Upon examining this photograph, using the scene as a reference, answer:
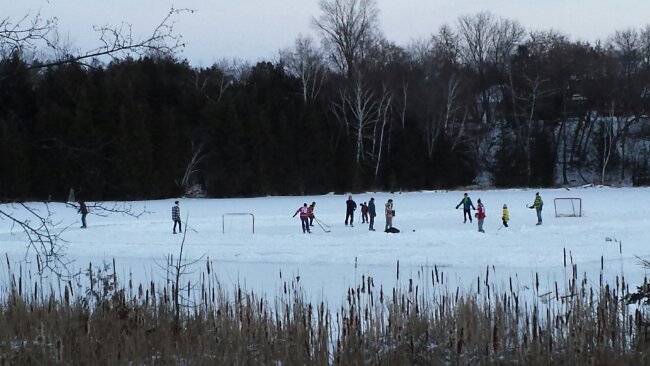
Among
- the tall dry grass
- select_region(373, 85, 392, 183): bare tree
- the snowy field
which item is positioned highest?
select_region(373, 85, 392, 183): bare tree

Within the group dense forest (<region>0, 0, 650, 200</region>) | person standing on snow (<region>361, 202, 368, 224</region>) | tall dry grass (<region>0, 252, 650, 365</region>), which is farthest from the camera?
dense forest (<region>0, 0, 650, 200</region>)

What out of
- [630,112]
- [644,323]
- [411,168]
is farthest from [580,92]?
[644,323]

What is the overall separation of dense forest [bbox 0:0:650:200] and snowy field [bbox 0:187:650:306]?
10.4m

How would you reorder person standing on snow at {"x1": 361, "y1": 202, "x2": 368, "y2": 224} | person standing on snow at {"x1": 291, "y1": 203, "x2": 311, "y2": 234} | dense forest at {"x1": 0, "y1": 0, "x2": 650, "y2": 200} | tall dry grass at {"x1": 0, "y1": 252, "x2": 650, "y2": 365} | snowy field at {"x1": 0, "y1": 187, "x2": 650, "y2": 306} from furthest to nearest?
1. dense forest at {"x1": 0, "y1": 0, "x2": 650, "y2": 200}
2. person standing on snow at {"x1": 361, "y1": 202, "x2": 368, "y2": 224}
3. person standing on snow at {"x1": 291, "y1": 203, "x2": 311, "y2": 234}
4. snowy field at {"x1": 0, "y1": 187, "x2": 650, "y2": 306}
5. tall dry grass at {"x1": 0, "y1": 252, "x2": 650, "y2": 365}

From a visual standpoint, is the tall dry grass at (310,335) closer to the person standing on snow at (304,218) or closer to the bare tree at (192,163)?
the person standing on snow at (304,218)

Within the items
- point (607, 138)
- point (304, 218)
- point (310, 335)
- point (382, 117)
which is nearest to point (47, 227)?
point (310, 335)

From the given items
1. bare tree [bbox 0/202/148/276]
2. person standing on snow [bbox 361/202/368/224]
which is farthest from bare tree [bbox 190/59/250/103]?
bare tree [bbox 0/202/148/276]

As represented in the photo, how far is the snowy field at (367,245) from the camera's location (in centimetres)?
1580

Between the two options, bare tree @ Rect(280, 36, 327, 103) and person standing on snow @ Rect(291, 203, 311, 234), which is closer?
person standing on snow @ Rect(291, 203, 311, 234)

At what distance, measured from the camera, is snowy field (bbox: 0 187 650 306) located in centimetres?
1580

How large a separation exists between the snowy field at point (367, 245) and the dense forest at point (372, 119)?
10408mm

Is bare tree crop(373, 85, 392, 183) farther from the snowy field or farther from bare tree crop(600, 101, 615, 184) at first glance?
bare tree crop(600, 101, 615, 184)

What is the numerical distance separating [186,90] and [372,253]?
3942 centimetres

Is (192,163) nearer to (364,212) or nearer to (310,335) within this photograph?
(364,212)
